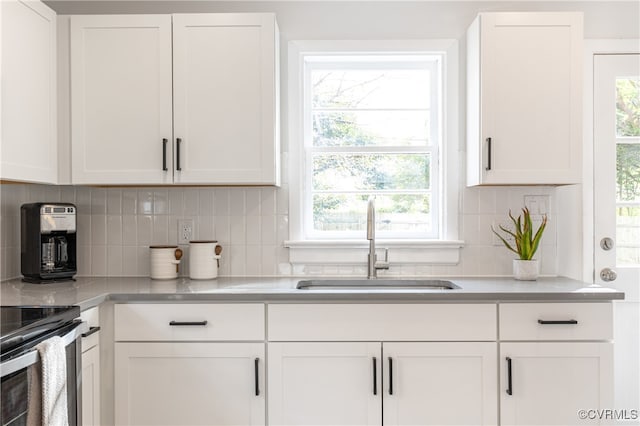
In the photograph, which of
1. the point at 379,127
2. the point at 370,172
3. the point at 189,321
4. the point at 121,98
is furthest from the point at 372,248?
the point at 121,98

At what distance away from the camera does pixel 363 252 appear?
8.81 ft

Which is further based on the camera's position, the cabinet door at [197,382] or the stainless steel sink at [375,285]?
the stainless steel sink at [375,285]

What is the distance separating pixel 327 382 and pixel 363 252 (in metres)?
0.79

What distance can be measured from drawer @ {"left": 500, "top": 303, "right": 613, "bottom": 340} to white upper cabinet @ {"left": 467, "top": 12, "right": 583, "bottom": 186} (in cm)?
61

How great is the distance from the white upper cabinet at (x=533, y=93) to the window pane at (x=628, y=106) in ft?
1.46

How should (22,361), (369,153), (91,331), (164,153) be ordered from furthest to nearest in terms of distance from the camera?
(369,153) < (164,153) < (91,331) < (22,361)

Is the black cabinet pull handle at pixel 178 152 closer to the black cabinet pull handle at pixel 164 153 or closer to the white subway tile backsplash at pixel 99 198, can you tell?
the black cabinet pull handle at pixel 164 153

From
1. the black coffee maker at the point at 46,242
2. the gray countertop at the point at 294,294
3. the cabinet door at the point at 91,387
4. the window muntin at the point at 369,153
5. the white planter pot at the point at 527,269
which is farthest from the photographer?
the window muntin at the point at 369,153

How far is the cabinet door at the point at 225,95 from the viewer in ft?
7.76

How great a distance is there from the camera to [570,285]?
2.31m

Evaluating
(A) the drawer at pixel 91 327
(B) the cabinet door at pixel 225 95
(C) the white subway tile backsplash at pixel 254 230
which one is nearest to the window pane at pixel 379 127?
(B) the cabinet door at pixel 225 95

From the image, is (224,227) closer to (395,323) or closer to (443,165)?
(395,323)

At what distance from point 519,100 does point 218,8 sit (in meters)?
1.60

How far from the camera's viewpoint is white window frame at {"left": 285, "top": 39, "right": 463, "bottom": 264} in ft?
8.75
